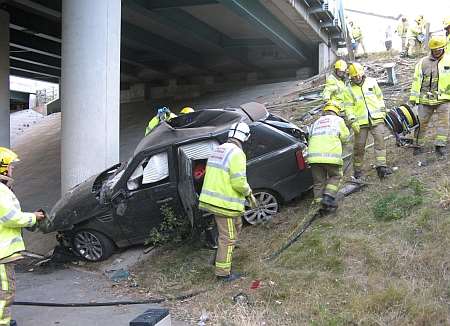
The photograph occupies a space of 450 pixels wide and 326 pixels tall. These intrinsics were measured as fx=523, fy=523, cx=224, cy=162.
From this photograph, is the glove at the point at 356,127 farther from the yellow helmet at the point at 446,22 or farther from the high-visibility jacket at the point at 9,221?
the high-visibility jacket at the point at 9,221

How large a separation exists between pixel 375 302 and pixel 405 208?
1.84 metres

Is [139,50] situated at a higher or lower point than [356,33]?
lower

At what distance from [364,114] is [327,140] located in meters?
1.23

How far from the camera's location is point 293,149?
7.70 m

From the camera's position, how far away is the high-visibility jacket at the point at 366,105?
311 inches

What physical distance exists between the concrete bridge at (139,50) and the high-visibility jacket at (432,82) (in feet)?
17.7

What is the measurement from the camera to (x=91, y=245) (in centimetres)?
769

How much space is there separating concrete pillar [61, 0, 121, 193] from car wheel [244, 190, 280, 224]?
11.2ft

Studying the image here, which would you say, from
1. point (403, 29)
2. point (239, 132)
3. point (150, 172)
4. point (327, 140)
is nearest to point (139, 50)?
point (403, 29)

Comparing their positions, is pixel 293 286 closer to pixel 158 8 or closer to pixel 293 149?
pixel 293 149

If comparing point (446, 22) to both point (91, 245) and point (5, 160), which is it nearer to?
point (91, 245)

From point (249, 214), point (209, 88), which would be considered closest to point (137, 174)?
point (249, 214)

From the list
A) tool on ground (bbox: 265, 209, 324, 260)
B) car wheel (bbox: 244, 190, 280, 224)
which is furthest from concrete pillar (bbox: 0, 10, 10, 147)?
tool on ground (bbox: 265, 209, 324, 260)

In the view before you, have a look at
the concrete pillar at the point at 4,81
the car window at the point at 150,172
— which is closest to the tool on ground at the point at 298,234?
the car window at the point at 150,172
